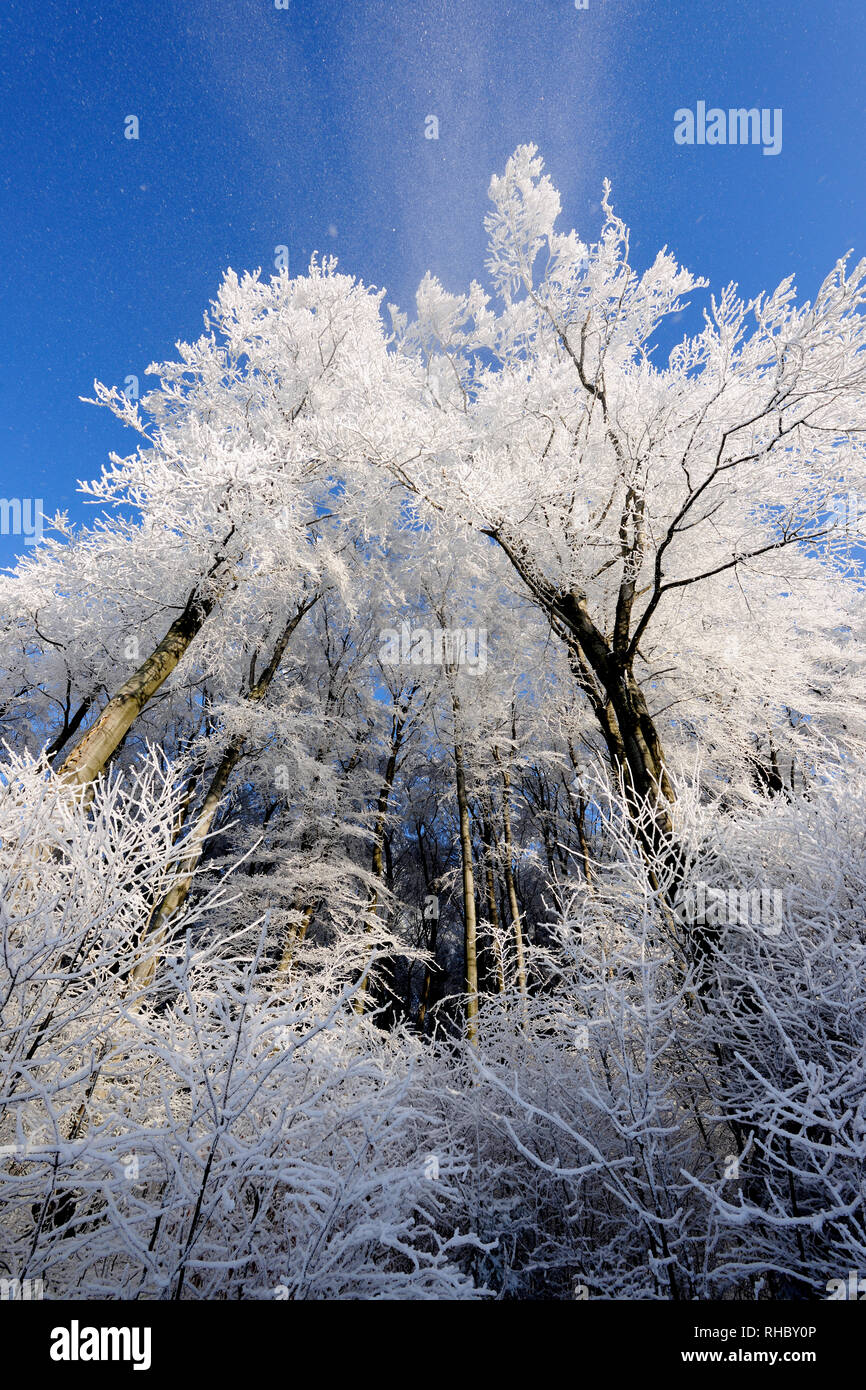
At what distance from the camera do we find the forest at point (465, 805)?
2258 mm

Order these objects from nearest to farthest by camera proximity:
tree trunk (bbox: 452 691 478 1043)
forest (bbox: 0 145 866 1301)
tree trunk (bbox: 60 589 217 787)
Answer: forest (bbox: 0 145 866 1301)
tree trunk (bbox: 60 589 217 787)
tree trunk (bbox: 452 691 478 1043)

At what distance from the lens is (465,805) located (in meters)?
10.2

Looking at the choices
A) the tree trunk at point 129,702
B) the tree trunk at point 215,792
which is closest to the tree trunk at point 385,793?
the tree trunk at point 215,792

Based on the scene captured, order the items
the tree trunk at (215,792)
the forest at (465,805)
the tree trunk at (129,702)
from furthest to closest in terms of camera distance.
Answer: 1. the tree trunk at (215,792)
2. the tree trunk at (129,702)
3. the forest at (465,805)

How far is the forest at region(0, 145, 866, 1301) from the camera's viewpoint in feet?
7.41

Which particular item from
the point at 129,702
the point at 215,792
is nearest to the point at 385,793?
the point at 215,792

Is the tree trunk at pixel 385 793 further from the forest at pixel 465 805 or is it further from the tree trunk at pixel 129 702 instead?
the tree trunk at pixel 129 702

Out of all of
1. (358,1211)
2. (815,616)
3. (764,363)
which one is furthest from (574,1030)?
(815,616)

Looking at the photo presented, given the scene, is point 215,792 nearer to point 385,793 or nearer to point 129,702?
point 129,702

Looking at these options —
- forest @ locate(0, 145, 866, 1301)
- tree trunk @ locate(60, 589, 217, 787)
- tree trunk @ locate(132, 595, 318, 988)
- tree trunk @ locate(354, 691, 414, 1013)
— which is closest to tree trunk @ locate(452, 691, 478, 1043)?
forest @ locate(0, 145, 866, 1301)

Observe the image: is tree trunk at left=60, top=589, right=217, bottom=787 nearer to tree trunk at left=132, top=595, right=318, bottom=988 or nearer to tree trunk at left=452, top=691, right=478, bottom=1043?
tree trunk at left=132, top=595, right=318, bottom=988

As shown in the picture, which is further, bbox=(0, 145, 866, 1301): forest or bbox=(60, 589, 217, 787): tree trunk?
bbox=(60, 589, 217, 787): tree trunk
